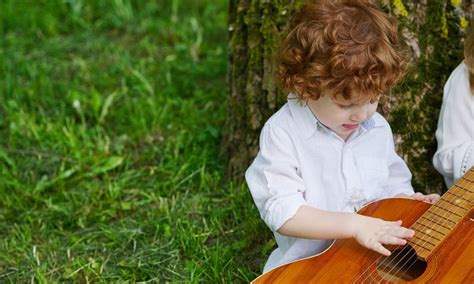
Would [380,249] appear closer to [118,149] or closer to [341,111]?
[341,111]

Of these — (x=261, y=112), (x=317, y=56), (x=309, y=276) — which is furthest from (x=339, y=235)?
(x=261, y=112)

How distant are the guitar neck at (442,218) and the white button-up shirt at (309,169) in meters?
0.25

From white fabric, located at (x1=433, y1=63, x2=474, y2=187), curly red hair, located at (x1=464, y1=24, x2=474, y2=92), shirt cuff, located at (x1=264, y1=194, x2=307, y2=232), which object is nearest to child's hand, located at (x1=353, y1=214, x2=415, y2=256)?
shirt cuff, located at (x1=264, y1=194, x2=307, y2=232)

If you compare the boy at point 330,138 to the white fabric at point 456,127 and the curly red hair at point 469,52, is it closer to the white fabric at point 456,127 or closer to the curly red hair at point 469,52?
the white fabric at point 456,127

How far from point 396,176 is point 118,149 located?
5.26 feet

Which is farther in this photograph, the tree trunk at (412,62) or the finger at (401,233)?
the tree trunk at (412,62)

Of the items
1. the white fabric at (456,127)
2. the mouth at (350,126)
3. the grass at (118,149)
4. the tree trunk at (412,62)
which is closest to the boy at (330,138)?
the mouth at (350,126)

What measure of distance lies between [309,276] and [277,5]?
1.24 m

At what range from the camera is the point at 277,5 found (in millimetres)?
3373

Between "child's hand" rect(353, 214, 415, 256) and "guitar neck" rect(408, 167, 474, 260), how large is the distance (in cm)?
7

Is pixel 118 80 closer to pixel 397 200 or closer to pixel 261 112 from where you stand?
pixel 261 112

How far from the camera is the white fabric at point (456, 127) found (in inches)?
120

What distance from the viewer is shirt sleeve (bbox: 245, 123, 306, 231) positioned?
2.69m

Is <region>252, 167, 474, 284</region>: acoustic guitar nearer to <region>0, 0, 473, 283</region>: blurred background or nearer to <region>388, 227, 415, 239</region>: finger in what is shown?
<region>388, 227, 415, 239</region>: finger
